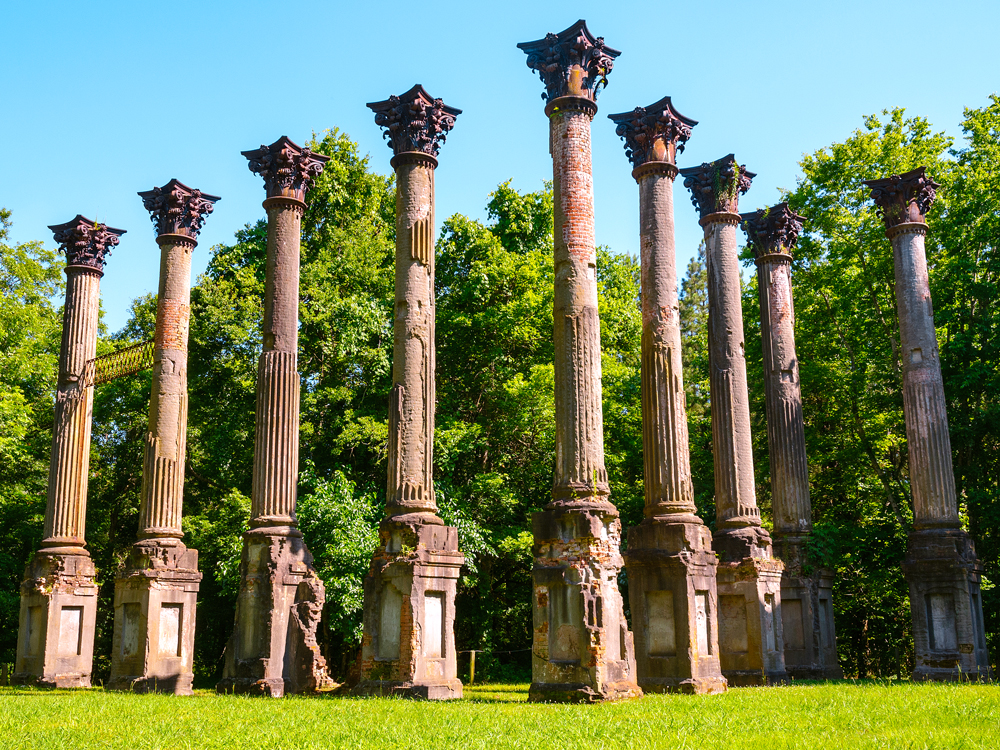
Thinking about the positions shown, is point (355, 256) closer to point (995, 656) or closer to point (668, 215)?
point (668, 215)

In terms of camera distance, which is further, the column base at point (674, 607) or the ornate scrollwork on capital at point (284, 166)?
the ornate scrollwork on capital at point (284, 166)

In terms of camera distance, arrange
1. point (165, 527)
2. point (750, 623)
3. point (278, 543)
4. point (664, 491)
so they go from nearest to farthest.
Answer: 1. point (664, 491)
2. point (278, 543)
3. point (750, 623)
4. point (165, 527)

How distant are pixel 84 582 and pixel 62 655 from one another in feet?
5.97

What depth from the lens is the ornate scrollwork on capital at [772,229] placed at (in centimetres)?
2498

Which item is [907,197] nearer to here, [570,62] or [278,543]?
[570,62]

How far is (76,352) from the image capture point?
26078mm

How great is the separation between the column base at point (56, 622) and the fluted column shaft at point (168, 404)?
12.5 ft

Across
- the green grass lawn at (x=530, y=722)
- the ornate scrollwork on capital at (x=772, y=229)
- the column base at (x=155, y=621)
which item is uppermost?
the ornate scrollwork on capital at (x=772, y=229)

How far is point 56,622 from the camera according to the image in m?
24.0

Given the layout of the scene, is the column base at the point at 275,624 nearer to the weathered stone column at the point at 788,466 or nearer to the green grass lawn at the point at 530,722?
the green grass lawn at the point at 530,722

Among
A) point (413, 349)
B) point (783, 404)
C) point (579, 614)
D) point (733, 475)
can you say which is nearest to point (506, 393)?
point (783, 404)

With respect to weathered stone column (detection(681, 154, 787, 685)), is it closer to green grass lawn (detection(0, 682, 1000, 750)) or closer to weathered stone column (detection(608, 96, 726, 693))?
weathered stone column (detection(608, 96, 726, 693))

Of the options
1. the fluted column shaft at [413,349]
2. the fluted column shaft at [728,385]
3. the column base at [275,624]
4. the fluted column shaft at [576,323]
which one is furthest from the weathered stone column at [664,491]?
the column base at [275,624]

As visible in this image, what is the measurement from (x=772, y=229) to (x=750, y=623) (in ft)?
34.2
